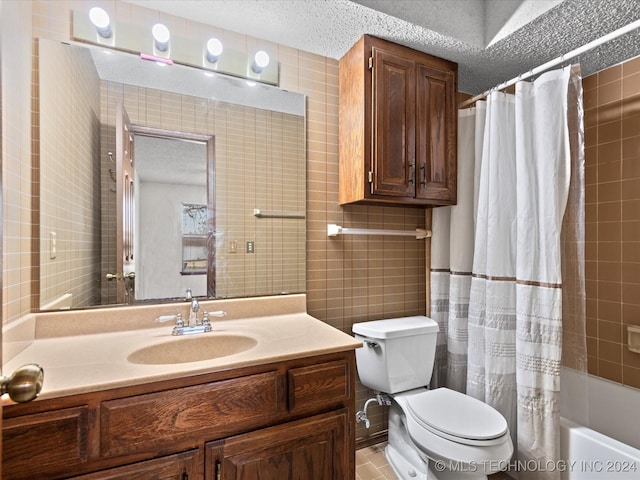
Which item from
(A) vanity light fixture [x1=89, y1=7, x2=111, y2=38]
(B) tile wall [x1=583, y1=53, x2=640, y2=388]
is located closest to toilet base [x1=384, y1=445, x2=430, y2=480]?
(B) tile wall [x1=583, y1=53, x2=640, y2=388]

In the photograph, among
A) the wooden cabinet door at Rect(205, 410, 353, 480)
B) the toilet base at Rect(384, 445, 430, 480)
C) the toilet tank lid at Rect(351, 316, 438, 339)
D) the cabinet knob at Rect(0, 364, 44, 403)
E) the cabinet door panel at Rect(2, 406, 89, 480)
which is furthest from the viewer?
the toilet tank lid at Rect(351, 316, 438, 339)

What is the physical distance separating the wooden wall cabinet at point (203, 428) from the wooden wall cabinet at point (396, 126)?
879 mm

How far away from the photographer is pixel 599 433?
60.0 inches

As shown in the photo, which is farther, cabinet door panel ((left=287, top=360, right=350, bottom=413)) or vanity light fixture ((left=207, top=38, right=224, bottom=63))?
vanity light fixture ((left=207, top=38, right=224, bottom=63))

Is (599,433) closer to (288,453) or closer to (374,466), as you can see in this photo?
(374,466)

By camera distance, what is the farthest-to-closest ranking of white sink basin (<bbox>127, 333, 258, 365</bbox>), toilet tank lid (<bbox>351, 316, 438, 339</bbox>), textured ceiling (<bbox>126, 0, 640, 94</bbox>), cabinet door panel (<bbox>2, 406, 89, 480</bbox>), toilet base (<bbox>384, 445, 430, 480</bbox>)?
toilet tank lid (<bbox>351, 316, 438, 339</bbox>) → toilet base (<bbox>384, 445, 430, 480</bbox>) → textured ceiling (<bbox>126, 0, 640, 94</bbox>) → white sink basin (<bbox>127, 333, 258, 365</bbox>) → cabinet door panel (<bbox>2, 406, 89, 480</bbox>)

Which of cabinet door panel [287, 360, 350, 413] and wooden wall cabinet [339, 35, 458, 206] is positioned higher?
wooden wall cabinet [339, 35, 458, 206]

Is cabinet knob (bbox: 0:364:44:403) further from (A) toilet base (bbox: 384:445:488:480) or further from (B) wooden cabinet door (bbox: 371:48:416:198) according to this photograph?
(A) toilet base (bbox: 384:445:488:480)

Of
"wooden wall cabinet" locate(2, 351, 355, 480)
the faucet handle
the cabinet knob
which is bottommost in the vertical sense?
"wooden wall cabinet" locate(2, 351, 355, 480)

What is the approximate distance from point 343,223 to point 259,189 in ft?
1.66

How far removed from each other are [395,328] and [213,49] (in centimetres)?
161

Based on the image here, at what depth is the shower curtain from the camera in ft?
4.87

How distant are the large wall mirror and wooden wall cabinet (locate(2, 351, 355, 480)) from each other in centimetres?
58

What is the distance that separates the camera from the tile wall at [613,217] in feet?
5.96
